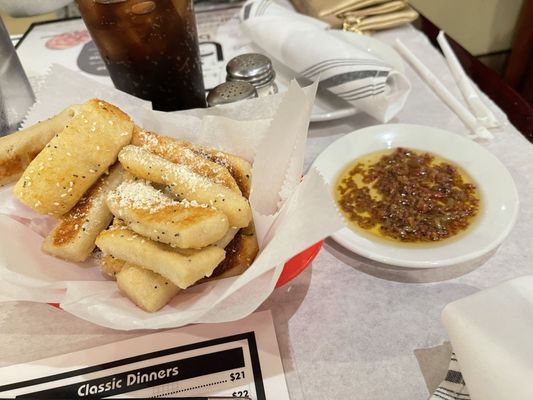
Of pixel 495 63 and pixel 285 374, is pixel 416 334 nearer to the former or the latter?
pixel 285 374

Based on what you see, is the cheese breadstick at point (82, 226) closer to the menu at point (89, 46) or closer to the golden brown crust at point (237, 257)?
the golden brown crust at point (237, 257)

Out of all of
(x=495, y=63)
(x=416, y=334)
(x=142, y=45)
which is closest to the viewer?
(x=416, y=334)

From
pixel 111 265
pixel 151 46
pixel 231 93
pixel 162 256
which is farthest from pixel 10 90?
pixel 162 256

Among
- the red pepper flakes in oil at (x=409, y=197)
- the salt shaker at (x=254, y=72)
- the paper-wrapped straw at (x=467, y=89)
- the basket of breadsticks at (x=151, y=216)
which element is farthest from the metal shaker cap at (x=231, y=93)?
the paper-wrapped straw at (x=467, y=89)

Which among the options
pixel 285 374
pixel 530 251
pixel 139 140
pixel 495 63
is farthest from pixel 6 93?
pixel 495 63

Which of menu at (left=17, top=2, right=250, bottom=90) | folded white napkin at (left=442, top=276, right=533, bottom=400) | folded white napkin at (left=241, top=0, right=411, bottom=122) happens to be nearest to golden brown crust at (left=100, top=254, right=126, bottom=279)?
folded white napkin at (left=442, top=276, right=533, bottom=400)

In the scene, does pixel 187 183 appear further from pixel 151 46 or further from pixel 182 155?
pixel 151 46
